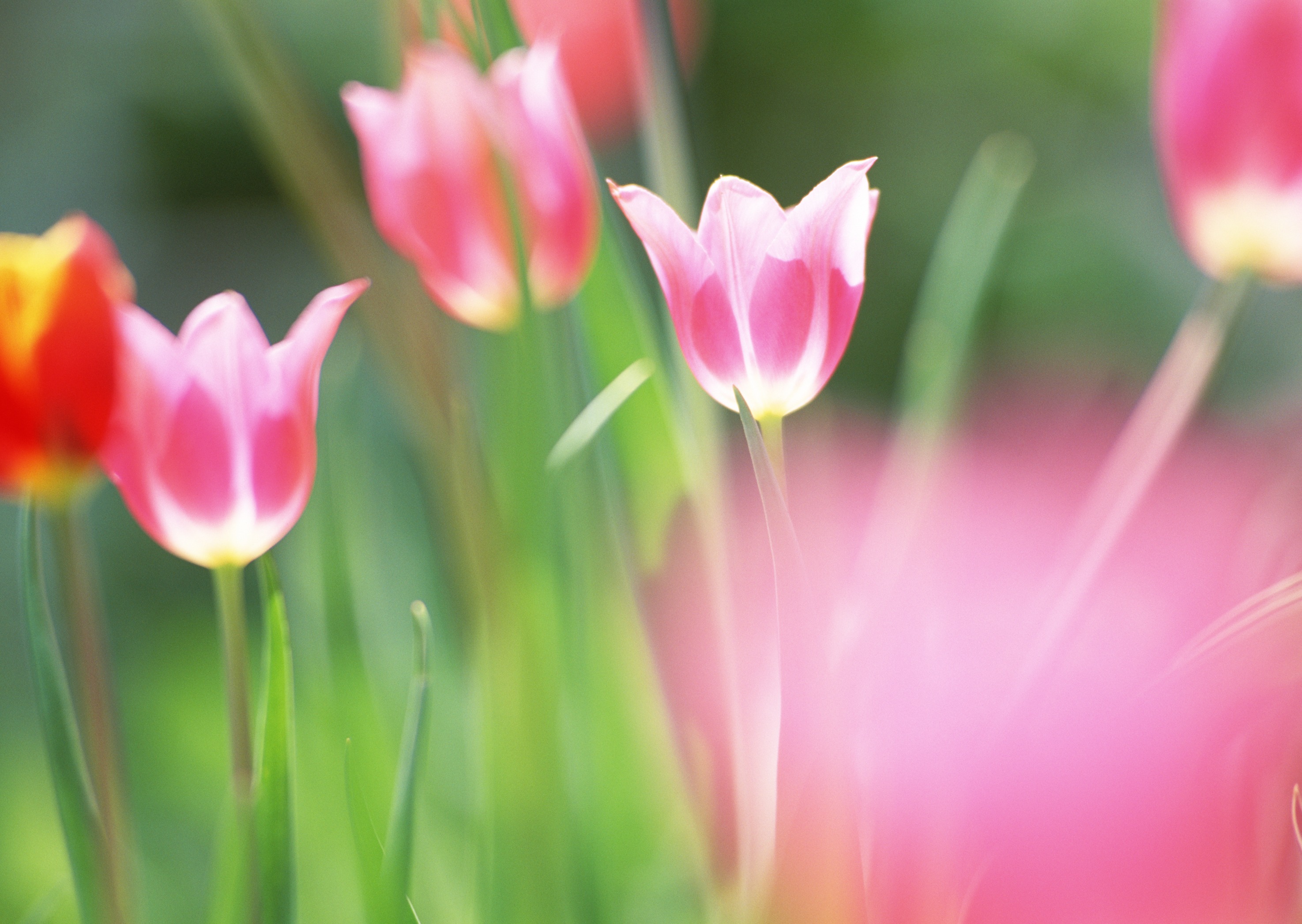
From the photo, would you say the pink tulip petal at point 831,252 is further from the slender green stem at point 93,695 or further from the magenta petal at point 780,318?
the slender green stem at point 93,695

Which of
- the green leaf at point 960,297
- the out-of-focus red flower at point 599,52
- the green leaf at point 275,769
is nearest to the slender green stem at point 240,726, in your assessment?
the green leaf at point 275,769

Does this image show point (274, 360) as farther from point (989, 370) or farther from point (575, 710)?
point (989, 370)

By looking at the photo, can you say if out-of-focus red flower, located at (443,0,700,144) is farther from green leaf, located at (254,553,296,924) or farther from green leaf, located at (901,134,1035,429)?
green leaf, located at (254,553,296,924)

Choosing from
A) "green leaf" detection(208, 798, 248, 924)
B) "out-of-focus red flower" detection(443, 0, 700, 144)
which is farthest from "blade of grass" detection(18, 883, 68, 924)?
"out-of-focus red flower" detection(443, 0, 700, 144)

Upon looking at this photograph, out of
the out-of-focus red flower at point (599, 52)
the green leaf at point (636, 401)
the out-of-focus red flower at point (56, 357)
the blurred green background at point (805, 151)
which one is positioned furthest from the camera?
the blurred green background at point (805, 151)

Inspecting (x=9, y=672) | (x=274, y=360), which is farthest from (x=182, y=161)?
(x=274, y=360)

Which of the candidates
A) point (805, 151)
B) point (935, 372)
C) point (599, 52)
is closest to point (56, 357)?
point (935, 372)

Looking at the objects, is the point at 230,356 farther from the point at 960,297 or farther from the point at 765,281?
the point at 960,297
